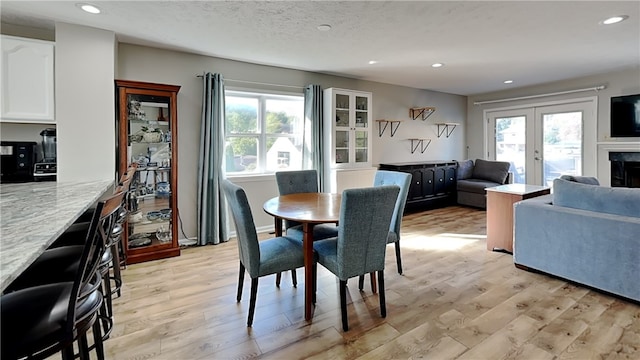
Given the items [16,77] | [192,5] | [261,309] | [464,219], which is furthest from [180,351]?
[464,219]

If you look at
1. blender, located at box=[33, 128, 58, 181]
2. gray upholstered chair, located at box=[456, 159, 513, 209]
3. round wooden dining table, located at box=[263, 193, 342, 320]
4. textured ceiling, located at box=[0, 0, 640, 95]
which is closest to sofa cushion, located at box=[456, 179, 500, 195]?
gray upholstered chair, located at box=[456, 159, 513, 209]

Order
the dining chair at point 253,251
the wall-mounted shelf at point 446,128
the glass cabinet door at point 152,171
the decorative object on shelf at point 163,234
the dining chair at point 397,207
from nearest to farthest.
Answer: the dining chair at point 253,251 < the dining chair at point 397,207 < the glass cabinet door at point 152,171 < the decorative object on shelf at point 163,234 < the wall-mounted shelf at point 446,128

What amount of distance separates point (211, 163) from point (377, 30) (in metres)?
2.41

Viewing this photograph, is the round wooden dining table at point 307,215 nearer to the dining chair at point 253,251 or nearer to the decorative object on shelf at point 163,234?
the dining chair at point 253,251

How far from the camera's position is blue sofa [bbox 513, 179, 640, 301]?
7.73 feet

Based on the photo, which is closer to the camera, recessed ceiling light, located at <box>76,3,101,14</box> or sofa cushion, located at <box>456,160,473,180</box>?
recessed ceiling light, located at <box>76,3,101,14</box>

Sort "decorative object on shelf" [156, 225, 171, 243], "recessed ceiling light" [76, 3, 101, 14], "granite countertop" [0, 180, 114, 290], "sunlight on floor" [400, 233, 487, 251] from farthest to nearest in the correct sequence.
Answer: "sunlight on floor" [400, 233, 487, 251] → "decorative object on shelf" [156, 225, 171, 243] → "recessed ceiling light" [76, 3, 101, 14] → "granite countertop" [0, 180, 114, 290]

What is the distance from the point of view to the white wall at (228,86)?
3.61m

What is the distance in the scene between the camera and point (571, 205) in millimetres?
2732

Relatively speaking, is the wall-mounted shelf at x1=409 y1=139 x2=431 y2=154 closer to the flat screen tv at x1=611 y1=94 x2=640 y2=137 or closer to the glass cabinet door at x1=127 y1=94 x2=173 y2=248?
the flat screen tv at x1=611 y1=94 x2=640 y2=137

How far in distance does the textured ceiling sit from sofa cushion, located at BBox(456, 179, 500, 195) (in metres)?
2.13

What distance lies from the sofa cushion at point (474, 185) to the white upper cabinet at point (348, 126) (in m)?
2.20

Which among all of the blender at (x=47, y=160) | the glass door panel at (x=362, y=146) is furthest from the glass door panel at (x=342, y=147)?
the blender at (x=47, y=160)

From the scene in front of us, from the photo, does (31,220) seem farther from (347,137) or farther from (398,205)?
(347,137)
